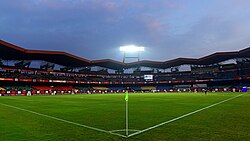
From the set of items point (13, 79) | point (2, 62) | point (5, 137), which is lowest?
point (5, 137)

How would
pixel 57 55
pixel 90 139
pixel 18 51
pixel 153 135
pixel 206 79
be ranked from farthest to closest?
pixel 206 79
pixel 57 55
pixel 18 51
pixel 153 135
pixel 90 139

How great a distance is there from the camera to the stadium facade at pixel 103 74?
70.2m

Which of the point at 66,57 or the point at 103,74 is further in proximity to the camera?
the point at 103,74

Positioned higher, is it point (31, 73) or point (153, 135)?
point (31, 73)

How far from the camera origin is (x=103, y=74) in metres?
109

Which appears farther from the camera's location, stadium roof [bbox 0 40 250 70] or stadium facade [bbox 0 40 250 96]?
stadium facade [bbox 0 40 250 96]

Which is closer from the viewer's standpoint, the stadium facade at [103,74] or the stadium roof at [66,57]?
the stadium roof at [66,57]

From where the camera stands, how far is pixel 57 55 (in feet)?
235

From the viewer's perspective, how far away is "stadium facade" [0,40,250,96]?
230 feet

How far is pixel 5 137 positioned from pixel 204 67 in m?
103

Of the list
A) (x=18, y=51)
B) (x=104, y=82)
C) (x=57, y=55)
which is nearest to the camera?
(x=18, y=51)

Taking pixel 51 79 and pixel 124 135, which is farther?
pixel 51 79

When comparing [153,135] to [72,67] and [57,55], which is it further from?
[72,67]

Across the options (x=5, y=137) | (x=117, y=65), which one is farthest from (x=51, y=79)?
(x=5, y=137)
